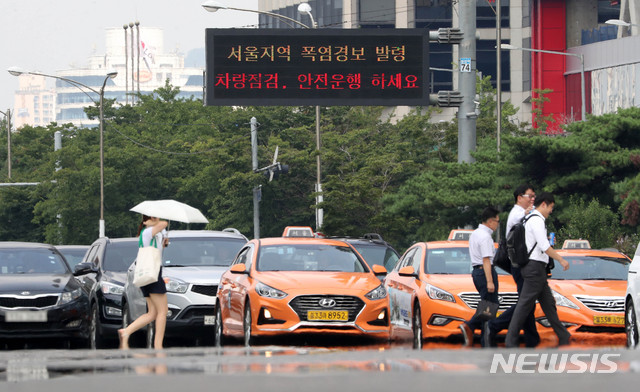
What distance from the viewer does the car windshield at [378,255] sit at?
68.9ft

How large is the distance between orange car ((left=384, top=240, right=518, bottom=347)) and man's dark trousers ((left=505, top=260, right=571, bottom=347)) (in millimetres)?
1887

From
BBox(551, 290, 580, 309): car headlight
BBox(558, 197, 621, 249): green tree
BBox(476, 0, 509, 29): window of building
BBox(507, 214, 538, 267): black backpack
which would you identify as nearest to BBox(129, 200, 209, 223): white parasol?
BBox(507, 214, 538, 267): black backpack

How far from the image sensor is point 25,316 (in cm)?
1585

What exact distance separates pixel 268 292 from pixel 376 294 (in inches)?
50.4

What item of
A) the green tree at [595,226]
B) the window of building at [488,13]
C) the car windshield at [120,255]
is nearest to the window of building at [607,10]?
the window of building at [488,13]

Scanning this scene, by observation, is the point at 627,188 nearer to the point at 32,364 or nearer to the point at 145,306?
the point at 145,306

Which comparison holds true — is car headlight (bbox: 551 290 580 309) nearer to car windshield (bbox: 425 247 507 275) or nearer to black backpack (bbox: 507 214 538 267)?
car windshield (bbox: 425 247 507 275)

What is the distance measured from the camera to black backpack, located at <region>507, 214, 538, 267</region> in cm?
1358

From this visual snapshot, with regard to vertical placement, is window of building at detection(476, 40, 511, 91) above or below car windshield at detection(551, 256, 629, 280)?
above

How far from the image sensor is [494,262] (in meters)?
14.3

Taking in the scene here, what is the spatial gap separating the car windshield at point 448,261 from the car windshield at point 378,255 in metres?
3.89

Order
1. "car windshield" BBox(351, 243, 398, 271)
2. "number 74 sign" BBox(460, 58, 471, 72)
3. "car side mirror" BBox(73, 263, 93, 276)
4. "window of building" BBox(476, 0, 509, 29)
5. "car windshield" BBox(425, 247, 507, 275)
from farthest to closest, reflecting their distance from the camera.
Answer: "window of building" BBox(476, 0, 509, 29) < "number 74 sign" BBox(460, 58, 471, 72) < "car windshield" BBox(351, 243, 398, 271) < "car side mirror" BBox(73, 263, 93, 276) < "car windshield" BBox(425, 247, 507, 275)

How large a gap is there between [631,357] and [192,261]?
36.8 ft

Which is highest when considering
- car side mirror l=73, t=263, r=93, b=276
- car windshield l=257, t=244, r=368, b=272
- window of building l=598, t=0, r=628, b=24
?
window of building l=598, t=0, r=628, b=24
